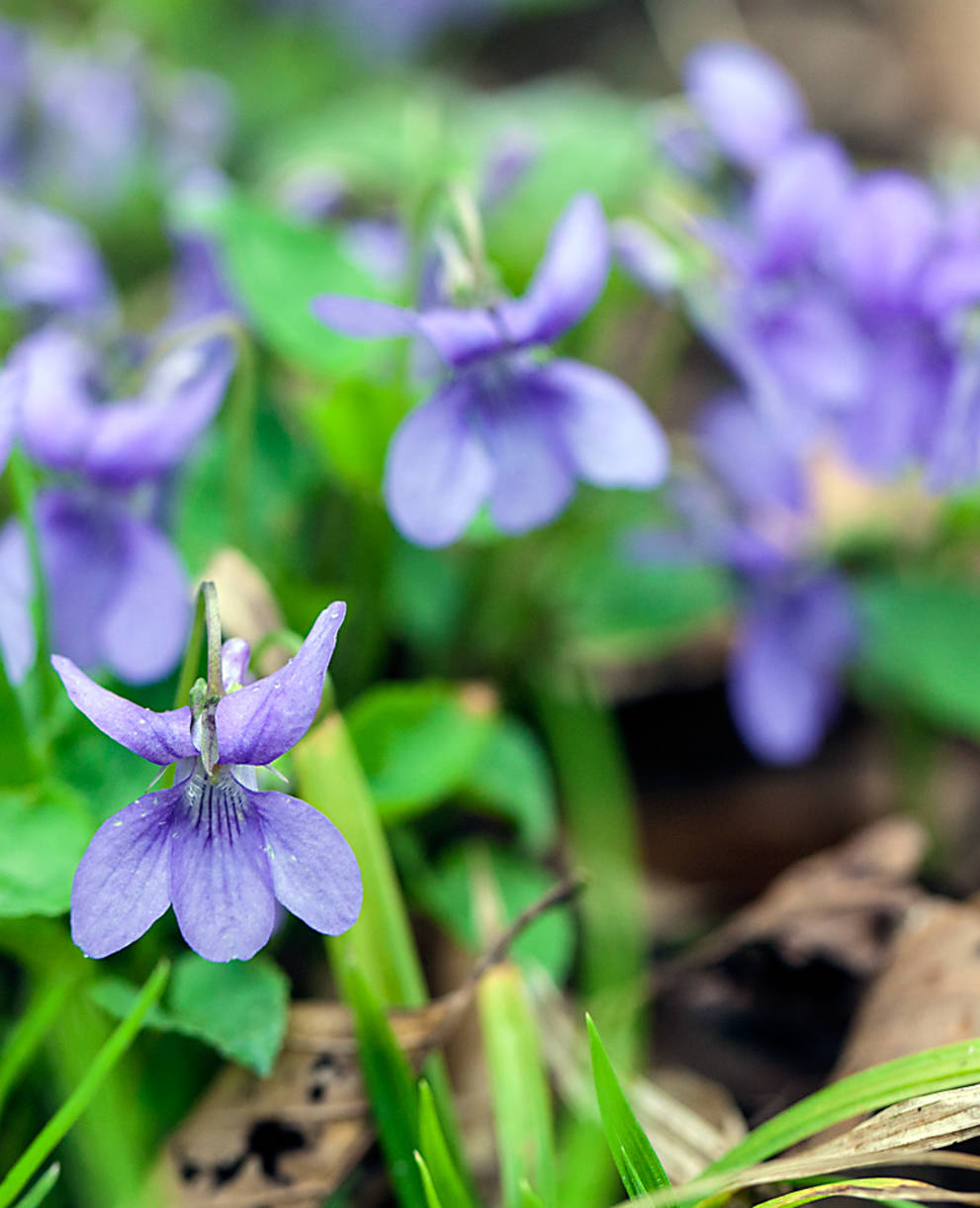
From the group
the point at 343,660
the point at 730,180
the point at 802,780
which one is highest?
the point at 730,180

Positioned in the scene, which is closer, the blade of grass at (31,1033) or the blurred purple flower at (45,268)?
the blade of grass at (31,1033)

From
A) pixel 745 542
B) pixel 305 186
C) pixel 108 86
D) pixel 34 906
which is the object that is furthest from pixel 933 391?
pixel 108 86

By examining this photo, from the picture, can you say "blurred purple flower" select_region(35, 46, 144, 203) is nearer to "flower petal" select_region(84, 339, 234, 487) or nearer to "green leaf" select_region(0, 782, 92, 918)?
"flower petal" select_region(84, 339, 234, 487)

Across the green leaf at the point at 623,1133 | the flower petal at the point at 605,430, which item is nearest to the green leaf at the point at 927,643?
the flower petal at the point at 605,430

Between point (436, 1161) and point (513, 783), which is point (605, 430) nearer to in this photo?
point (513, 783)

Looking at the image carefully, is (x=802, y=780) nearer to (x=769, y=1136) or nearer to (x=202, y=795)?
(x=769, y=1136)

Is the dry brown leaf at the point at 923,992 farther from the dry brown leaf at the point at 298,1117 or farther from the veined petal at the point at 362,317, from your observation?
the veined petal at the point at 362,317

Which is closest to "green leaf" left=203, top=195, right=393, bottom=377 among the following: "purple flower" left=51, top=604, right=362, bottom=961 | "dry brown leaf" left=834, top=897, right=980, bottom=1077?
"purple flower" left=51, top=604, right=362, bottom=961
